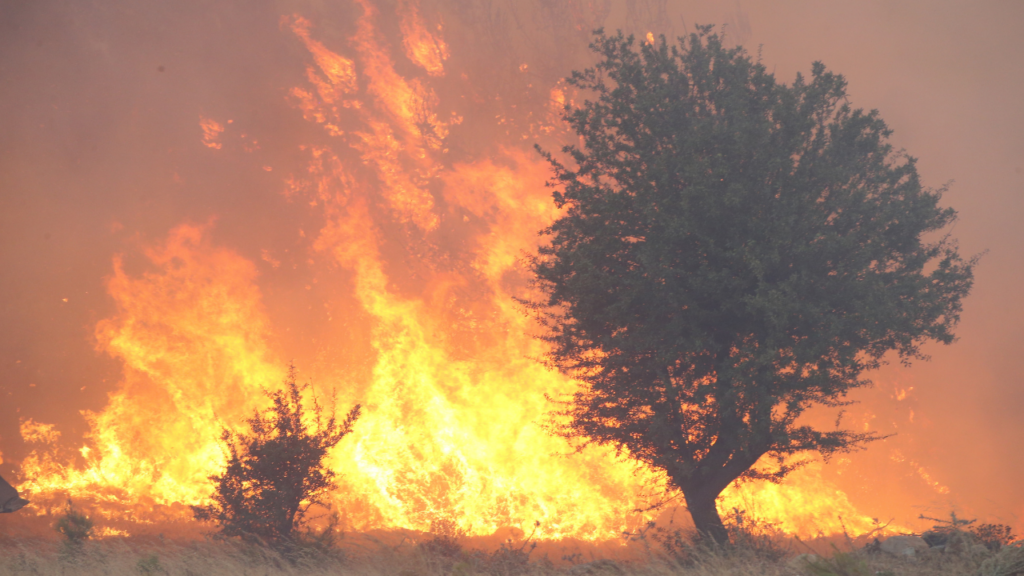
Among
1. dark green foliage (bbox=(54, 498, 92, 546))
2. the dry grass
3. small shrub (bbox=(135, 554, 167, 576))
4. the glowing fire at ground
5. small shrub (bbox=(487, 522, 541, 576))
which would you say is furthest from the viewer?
the glowing fire at ground

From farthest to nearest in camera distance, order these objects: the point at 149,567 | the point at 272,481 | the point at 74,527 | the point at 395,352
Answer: the point at 395,352
the point at 74,527
the point at 272,481
the point at 149,567

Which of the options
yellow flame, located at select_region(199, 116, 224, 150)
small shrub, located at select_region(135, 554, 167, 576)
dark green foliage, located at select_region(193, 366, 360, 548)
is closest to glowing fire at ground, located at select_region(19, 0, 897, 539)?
yellow flame, located at select_region(199, 116, 224, 150)

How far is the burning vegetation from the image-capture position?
14203mm

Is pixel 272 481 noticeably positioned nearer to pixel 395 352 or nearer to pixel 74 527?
pixel 74 527

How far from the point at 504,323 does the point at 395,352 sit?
30.7ft

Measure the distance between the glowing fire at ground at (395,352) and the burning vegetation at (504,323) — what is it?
0.20 metres

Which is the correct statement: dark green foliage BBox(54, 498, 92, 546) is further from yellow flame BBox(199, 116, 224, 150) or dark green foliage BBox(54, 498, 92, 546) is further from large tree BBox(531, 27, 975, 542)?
yellow flame BBox(199, 116, 224, 150)

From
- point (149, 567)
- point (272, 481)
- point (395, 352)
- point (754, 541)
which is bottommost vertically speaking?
point (149, 567)

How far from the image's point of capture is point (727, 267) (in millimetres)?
14234

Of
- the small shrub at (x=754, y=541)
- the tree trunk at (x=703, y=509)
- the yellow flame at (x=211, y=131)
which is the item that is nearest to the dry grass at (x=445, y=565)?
the small shrub at (x=754, y=541)

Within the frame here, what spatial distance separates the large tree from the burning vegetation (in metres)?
0.09

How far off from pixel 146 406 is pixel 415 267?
2301 centimetres

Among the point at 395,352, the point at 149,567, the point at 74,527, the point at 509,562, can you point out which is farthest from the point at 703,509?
the point at 395,352

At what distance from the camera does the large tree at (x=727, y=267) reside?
45.1ft
